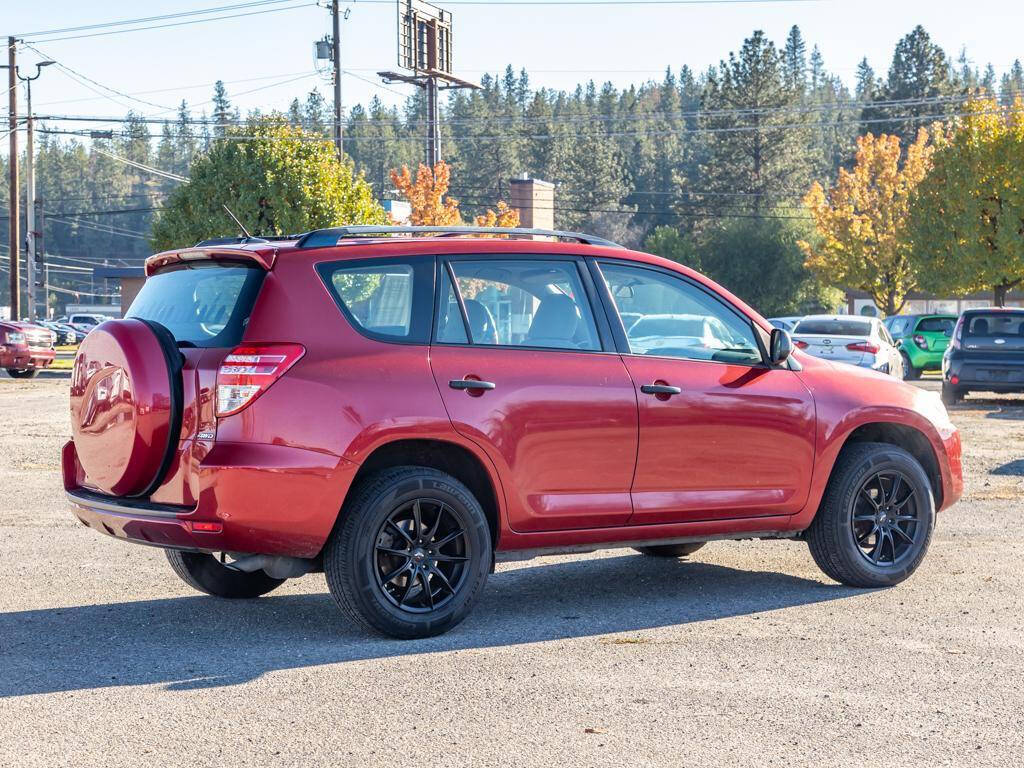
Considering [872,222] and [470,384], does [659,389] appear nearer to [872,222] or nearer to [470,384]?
[470,384]

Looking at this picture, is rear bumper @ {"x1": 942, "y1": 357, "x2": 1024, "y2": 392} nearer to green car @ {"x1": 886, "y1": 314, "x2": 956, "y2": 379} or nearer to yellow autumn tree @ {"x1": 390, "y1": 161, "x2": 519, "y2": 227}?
green car @ {"x1": 886, "y1": 314, "x2": 956, "y2": 379}

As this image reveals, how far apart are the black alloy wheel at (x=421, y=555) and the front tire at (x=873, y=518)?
225 centimetres

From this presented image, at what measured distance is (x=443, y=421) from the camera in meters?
6.12

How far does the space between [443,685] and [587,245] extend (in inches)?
99.5

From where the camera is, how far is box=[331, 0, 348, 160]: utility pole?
41.0 m

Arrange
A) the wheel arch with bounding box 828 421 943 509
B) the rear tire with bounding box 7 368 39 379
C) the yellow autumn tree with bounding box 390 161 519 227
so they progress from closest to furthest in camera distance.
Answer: the wheel arch with bounding box 828 421 943 509
the rear tire with bounding box 7 368 39 379
the yellow autumn tree with bounding box 390 161 519 227

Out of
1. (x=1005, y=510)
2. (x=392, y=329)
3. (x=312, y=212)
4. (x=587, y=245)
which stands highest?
(x=312, y=212)

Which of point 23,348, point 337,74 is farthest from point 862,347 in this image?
point 337,74

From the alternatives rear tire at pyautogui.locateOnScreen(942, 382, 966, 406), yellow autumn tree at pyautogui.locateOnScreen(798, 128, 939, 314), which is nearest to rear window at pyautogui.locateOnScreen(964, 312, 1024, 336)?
rear tire at pyautogui.locateOnScreen(942, 382, 966, 406)

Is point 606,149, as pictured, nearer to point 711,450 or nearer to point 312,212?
point 312,212

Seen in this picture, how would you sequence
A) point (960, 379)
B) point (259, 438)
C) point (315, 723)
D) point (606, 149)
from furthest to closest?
1. point (606, 149)
2. point (960, 379)
3. point (259, 438)
4. point (315, 723)

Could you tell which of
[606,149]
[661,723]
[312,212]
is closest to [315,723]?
[661,723]

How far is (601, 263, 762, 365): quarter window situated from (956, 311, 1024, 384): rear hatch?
53.3ft

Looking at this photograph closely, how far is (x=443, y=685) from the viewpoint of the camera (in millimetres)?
5383
